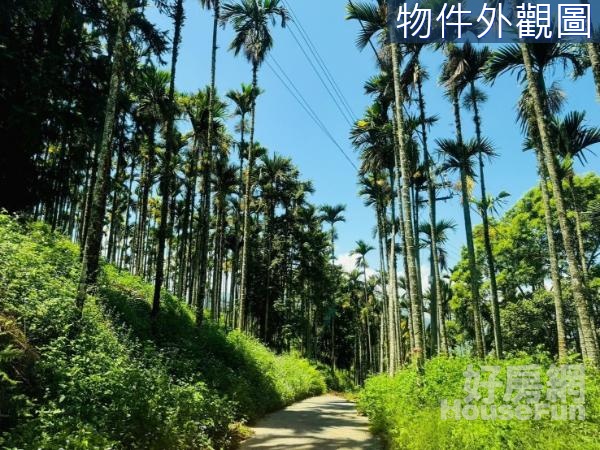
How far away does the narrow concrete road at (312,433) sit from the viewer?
8062 mm

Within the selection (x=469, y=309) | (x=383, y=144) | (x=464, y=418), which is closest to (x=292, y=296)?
(x=469, y=309)

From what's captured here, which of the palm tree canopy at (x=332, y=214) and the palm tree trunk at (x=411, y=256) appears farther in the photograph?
the palm tree canopy at (x=332, y=214)

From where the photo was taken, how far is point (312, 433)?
935cm

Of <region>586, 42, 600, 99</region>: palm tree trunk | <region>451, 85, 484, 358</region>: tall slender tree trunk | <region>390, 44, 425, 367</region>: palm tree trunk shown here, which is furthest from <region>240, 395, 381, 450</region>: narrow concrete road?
<region>586, 42, 600, 99</region>: palm tree trunk

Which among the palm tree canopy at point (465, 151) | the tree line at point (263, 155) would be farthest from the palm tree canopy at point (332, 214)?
the palm tree canopy at point (465, 151)

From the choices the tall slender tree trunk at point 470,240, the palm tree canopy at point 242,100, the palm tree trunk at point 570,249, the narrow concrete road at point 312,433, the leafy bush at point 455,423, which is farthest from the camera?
the palm tree canopy at point 242,100

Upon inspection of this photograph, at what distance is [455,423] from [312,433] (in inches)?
183

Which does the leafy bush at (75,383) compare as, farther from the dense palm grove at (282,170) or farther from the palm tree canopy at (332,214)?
the palm tree canopy at (332,214)

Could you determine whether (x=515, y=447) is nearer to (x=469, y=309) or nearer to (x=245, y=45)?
(x=245, y=45)

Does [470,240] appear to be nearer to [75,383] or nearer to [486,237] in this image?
[486,237]

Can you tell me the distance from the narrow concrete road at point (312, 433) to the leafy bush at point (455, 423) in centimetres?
60

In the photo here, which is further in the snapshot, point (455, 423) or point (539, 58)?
point (539, 58)

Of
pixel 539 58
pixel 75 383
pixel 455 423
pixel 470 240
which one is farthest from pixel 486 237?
pixel 75 383

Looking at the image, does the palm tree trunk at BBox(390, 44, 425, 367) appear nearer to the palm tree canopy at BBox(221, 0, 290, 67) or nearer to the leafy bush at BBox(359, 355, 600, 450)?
the leafy bush at BBox(359, 355, 600, 450)
